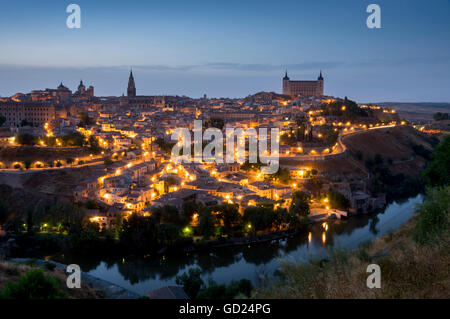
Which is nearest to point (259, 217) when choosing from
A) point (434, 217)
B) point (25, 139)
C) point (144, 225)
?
point (144, 225)

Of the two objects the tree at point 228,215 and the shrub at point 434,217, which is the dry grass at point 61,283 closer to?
the shrub at point 434,217

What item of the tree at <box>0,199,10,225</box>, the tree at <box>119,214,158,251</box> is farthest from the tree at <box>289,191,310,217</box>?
the tree at <box>0,199,10,225</box>

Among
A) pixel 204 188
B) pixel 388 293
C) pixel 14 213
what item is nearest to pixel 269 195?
pixel 204 188

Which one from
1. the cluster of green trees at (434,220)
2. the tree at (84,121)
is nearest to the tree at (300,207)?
the cluster of green trees at (434,220)

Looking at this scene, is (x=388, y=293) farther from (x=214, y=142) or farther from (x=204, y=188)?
(x=214, y=142)

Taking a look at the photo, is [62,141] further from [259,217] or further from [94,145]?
[259,217]
